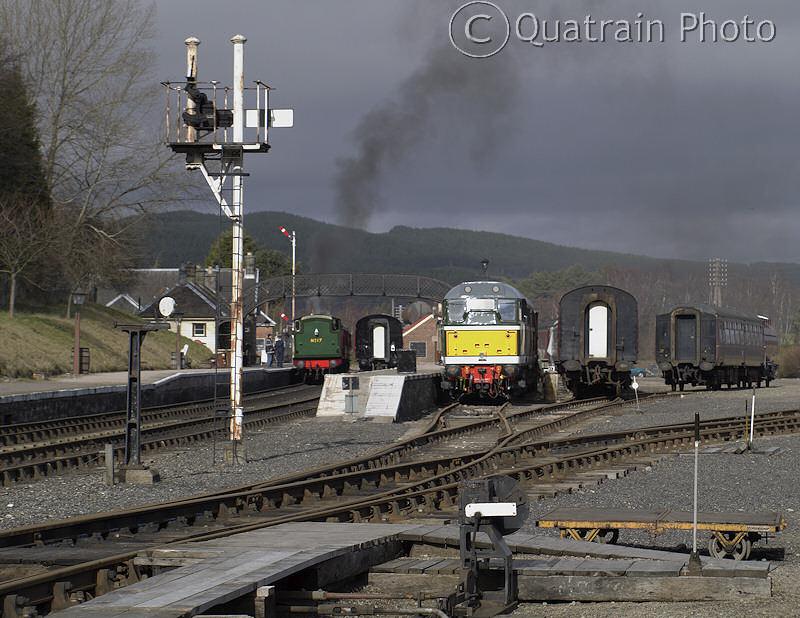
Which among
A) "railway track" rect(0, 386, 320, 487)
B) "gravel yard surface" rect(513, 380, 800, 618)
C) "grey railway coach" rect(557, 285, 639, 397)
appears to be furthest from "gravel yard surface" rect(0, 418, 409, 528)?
"grey railway coach" rect(557, 285, 639, 397)

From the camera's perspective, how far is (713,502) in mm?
14609

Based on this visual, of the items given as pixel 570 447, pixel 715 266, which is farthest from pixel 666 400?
pixel 715 266

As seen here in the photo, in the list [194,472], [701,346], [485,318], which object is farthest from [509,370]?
[194,472]

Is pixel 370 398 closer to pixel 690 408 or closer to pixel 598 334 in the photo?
pixel 690 408

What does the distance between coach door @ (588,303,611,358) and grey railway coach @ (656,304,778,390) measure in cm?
614

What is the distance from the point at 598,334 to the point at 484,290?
18.2ft

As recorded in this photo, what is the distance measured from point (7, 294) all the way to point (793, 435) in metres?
37.3

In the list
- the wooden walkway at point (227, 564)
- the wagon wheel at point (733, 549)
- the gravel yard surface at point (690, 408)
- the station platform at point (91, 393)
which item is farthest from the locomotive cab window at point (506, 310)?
the wagon wheel at point (733, 549)

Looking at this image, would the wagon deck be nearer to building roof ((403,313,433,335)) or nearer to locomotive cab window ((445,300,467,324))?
locomotive cab window ((445,300,467,324))

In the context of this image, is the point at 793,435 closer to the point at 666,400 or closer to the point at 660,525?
the point at 666,400

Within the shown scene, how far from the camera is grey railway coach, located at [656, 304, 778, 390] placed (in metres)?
43.6

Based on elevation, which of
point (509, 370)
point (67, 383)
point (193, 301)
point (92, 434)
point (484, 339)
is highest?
point (193, 301)

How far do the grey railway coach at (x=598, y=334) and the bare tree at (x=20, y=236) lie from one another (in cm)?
2260

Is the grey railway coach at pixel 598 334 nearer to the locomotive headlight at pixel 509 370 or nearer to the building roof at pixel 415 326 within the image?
the locomotive headlight at pixel 509 370
